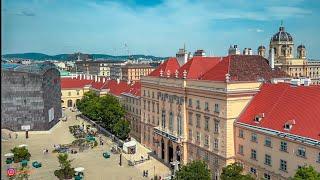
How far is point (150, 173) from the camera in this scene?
209ft

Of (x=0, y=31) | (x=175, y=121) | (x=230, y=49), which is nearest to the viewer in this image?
(x=0, y=31)

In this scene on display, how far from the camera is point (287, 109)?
47406 mm

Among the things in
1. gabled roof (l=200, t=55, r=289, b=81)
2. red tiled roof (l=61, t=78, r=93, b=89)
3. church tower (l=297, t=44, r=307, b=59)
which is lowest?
red tiled roof (l=61, t=78, r=93, b=89)

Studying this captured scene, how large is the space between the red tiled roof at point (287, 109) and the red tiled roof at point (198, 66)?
42.2ft

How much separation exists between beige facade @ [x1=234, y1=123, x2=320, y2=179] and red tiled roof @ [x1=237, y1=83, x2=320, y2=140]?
2.99 feet

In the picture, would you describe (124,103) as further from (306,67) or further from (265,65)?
(306,67)

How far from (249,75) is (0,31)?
51299mm

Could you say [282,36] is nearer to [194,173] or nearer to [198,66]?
[198,66]

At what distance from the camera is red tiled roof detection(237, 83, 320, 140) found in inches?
1700

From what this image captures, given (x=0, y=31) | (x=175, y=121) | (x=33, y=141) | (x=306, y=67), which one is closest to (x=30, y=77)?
(x=33, y=141)

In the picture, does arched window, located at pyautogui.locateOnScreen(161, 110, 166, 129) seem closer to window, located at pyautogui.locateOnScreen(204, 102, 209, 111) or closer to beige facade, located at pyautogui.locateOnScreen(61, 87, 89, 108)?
window, located at pyautogui.locateOnScreen(204, 102, 209, 111)

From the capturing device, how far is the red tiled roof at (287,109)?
4319 cm

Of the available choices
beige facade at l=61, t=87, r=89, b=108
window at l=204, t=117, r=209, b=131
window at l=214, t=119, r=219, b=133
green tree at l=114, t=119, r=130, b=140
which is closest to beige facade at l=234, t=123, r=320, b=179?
window at l=214, t=119, r=219, b=133

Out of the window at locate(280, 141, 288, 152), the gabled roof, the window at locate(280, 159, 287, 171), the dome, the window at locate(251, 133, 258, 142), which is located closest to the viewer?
the window at locate(280, 141, 288, 152)
